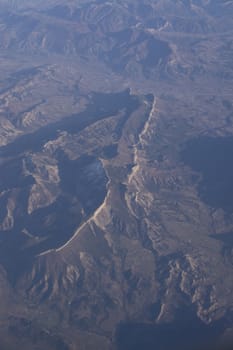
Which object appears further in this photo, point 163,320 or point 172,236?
point 172,236

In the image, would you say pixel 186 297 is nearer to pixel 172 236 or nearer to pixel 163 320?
pixel 163 320

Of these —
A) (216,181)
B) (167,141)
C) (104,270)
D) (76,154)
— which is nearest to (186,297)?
(104,270)

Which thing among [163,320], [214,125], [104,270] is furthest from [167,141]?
[163,320]

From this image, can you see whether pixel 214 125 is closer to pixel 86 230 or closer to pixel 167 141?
pixel 167 141

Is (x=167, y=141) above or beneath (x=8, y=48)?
above

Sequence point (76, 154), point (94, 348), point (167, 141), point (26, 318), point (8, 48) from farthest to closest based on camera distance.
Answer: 1. point (8, 48)
2. point (167, 141)
3. point (76, 154)
4. point (26, 318)
5. point (94, 348)

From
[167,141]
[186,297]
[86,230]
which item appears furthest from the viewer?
[167,141]
